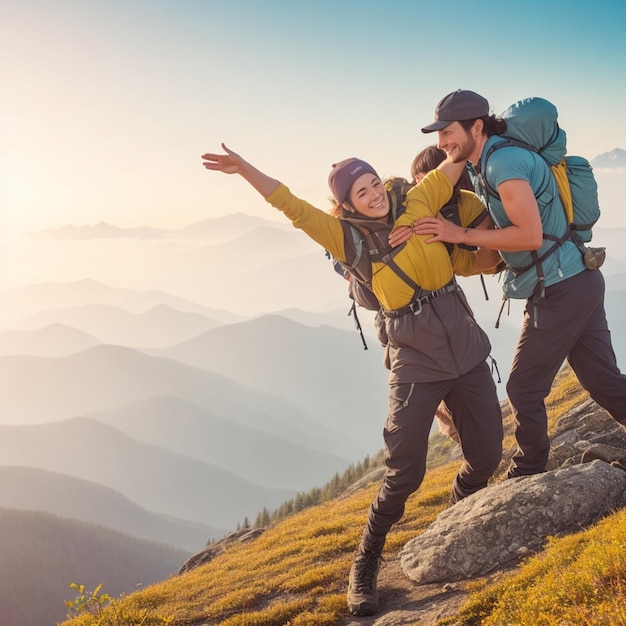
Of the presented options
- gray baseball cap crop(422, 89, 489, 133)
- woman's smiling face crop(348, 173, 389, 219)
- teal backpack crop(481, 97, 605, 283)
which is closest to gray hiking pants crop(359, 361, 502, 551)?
teal backpack crop(481, 97, 605, 283)

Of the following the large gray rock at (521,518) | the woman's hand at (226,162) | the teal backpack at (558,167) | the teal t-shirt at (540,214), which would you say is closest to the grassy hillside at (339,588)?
the large gray rock at (521,518)

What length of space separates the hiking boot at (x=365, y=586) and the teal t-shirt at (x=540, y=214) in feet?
11.5

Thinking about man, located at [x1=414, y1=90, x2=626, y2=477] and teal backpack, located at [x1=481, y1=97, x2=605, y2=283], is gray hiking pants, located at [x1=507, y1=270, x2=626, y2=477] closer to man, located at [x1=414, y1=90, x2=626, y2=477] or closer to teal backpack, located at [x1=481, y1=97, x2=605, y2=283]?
man, located at [x1=414, y1=90, x2=626, y2=477]

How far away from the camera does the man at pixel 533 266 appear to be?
18.4 ft

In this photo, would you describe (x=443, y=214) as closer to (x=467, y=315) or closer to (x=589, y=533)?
(x=467, y=315)

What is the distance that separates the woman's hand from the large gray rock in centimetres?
504

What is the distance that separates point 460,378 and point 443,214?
1.90m

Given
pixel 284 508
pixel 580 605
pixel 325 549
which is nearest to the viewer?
pixel 580 605

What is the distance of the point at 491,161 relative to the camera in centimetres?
564

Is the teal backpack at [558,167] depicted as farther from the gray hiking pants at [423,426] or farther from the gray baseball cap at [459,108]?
the gray hiking pants at [423,426]

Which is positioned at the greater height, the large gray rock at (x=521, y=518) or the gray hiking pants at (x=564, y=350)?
the gray hiking pants at (x=564, y=350)

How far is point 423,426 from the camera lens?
20.0 feet

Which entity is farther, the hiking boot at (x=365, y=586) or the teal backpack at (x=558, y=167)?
the hiking boot at (x=365, y=586)

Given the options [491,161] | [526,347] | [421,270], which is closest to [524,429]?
[526,347]
